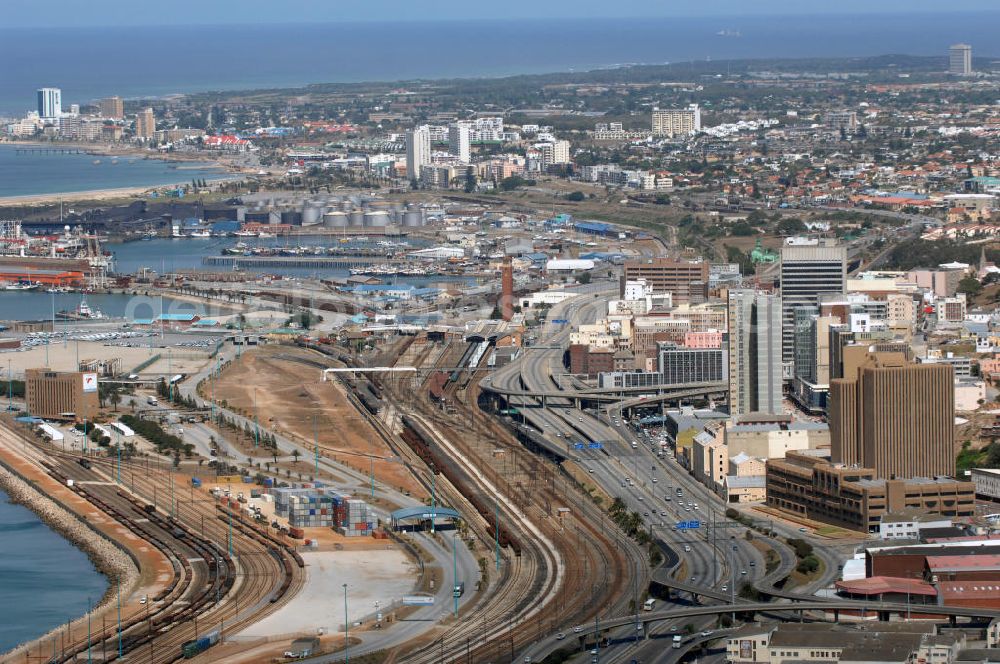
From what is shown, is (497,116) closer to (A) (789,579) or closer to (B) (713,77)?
(B) (713,77)

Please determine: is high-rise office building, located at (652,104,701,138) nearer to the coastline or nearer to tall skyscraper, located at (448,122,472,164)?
tall skyscraper, located at (448,122,472,164)

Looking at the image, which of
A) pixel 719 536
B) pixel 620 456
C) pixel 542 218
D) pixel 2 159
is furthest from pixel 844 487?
pixel 2 159

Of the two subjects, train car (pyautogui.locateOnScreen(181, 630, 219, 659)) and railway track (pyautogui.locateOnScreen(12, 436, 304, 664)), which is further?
railway track (pyautogui.locateOnScreen(12, 436, 304, 664))

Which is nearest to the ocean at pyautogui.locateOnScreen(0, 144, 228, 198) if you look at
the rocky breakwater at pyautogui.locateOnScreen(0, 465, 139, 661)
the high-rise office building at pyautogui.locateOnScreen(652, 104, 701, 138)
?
the high-rise office building at pyautogui.locateOnScreen(652, 104, 701, 138)

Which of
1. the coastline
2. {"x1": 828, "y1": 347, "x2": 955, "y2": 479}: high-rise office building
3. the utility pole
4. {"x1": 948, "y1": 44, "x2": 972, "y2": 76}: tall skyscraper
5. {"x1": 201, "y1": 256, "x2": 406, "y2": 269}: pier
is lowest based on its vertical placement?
{"x1": 201, "y1": 256, "x2": 406, "y2": 269}: pier

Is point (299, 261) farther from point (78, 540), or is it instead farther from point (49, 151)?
point (49, 151)

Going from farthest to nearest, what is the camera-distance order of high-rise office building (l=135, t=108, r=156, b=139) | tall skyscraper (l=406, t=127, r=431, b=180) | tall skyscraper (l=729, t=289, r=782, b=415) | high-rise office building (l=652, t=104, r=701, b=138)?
1. high-rise office building (l=135, t=108, r=156, b=139)
2. high-rise office building (l=652, t=104, r=701, b=138)
3. tall skyscraper (l=406, t=127, r=431, b=180)
4. tall skyscraper (l=729, t=289, r=782, b=415)

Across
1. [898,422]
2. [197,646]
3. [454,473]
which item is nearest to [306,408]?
[454,473]
